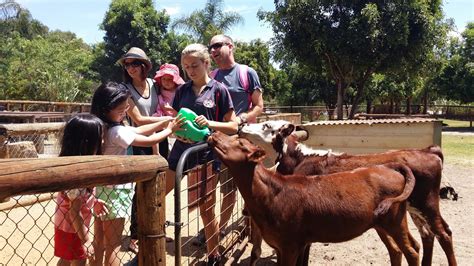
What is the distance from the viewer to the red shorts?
2.80m

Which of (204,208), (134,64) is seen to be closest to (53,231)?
(204,208)

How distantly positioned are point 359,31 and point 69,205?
1539 centimetres

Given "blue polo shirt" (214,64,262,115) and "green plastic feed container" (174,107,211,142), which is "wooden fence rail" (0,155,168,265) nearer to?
"green plastic feed container" (174,107,211,142)

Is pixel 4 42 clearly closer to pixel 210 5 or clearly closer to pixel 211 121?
pixel 210 5

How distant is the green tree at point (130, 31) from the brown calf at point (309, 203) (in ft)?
86.6

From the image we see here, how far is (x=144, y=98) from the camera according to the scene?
4.07 metres

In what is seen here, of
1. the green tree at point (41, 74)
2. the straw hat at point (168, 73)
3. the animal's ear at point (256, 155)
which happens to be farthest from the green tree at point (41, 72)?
the animal's ear at point (256, 155)

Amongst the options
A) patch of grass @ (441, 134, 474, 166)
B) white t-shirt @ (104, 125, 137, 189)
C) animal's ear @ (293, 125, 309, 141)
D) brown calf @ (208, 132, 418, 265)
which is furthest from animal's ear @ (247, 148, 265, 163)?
patch of grass @ (441, 134, 474, 166)

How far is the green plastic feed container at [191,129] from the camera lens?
129 inches

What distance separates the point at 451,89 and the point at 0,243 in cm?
3181

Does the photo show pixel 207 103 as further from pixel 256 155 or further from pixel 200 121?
pixel 256 155

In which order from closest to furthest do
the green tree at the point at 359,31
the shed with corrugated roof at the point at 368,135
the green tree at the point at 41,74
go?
the shed with corrugated roof at the point at 368,135, the green tree at the point at 359,31, the green tree at the point at 41,74

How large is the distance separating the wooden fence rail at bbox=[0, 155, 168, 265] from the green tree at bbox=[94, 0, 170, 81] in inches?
1073

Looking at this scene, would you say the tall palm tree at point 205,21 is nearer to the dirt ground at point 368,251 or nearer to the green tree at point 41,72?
the green tree at point 41,72
